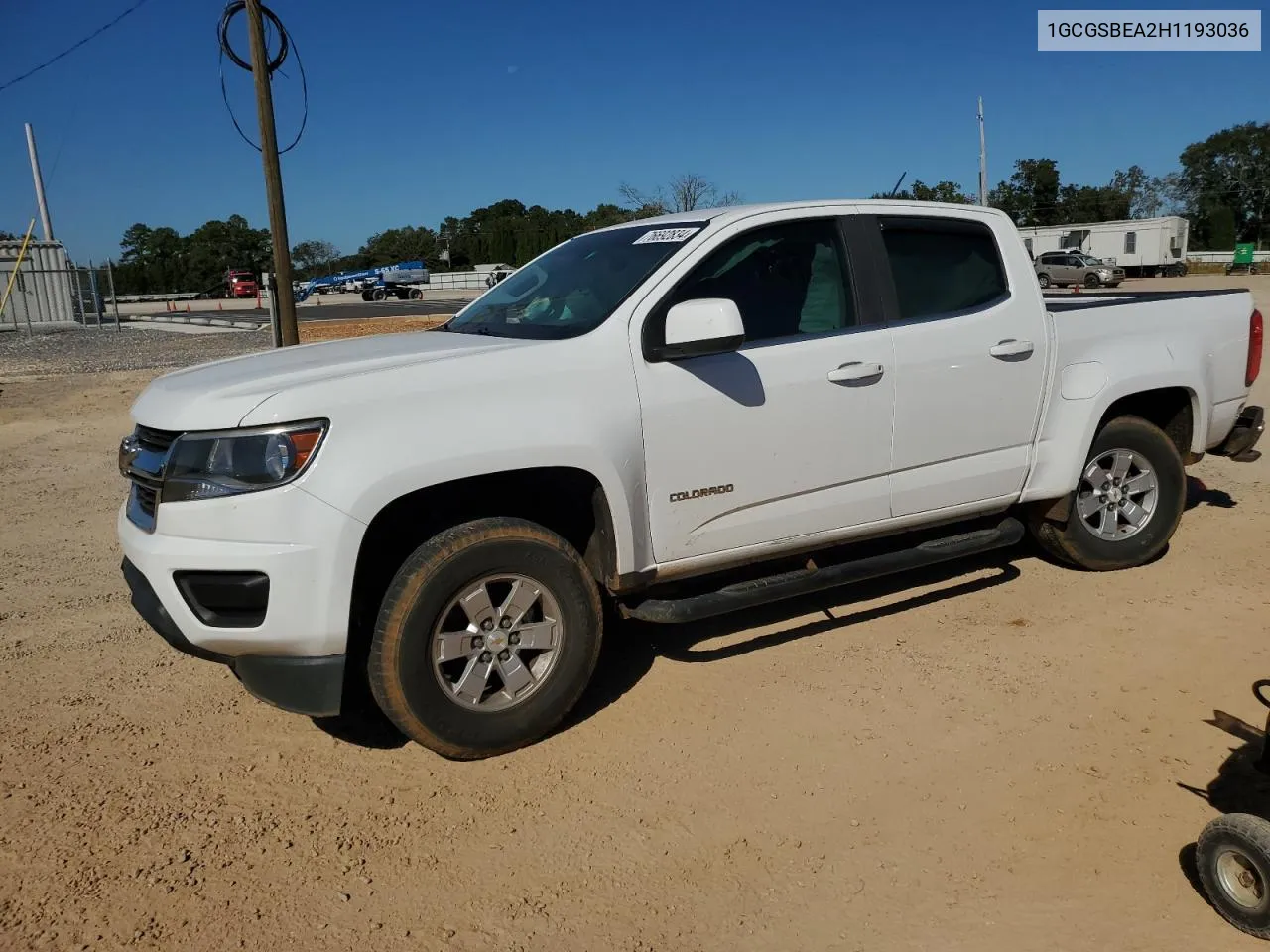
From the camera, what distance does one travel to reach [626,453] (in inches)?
142

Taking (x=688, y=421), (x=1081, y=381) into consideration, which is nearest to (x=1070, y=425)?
(x=1081, y=381)

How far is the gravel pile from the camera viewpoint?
15523mm

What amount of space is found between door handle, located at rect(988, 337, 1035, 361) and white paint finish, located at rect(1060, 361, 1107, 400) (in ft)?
1.03

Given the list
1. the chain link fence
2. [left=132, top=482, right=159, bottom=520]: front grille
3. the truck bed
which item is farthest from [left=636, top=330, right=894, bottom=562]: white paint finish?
the chain link fence

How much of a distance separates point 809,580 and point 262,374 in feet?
7.47

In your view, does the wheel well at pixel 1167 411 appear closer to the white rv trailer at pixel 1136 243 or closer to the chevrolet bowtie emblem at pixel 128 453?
the chevrolet bowtie emblem at pixel 128 453

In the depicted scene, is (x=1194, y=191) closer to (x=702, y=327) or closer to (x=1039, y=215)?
(x=1039, y=215)

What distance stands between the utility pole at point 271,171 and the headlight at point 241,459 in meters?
6.49

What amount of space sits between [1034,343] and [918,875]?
9.01 ft

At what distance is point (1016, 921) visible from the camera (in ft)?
8.68

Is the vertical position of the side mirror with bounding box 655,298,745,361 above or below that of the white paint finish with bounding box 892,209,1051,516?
above

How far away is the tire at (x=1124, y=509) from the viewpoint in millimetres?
5082

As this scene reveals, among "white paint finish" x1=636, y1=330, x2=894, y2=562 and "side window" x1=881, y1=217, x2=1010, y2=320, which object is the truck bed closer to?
"side window" x1=881, y1=217, x2=1010, y2=320

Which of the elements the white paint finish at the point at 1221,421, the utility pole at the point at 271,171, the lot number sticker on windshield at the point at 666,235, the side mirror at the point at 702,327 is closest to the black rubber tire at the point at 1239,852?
the side mirror at the point at 702,327
